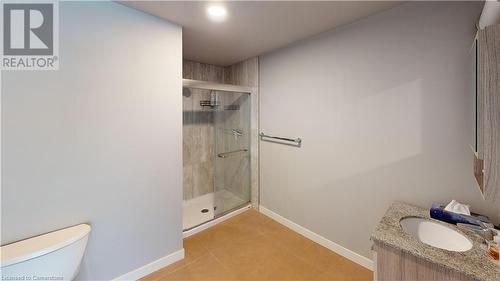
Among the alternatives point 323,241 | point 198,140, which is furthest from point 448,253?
point 198,140

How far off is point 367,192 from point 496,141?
3.52 ft

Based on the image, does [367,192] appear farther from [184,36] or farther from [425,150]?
[184,36]

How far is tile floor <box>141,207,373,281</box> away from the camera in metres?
1.80

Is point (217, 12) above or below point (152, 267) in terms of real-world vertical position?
above

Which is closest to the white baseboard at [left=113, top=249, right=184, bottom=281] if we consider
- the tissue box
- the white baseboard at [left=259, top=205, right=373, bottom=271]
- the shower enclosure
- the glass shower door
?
the shower enclosure

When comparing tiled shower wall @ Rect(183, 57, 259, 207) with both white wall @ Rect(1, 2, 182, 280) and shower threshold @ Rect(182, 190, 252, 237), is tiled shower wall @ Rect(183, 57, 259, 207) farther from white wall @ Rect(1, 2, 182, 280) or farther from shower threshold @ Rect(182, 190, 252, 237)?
white wall @ Rect(1, 2, 182, 280)

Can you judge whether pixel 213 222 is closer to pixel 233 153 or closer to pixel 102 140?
pixel 233 153

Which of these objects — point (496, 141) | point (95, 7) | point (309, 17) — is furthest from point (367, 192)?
point (95, 7)

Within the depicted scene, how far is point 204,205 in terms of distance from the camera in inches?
127

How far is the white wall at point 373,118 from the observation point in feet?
4.64

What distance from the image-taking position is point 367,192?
1.87m

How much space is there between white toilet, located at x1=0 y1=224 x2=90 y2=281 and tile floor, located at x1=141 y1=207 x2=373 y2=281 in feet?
2.22

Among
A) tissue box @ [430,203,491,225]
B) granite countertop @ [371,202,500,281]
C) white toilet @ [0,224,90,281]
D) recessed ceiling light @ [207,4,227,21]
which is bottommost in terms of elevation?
white toilet @ [0,224,90,281]

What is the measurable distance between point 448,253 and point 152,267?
2.11m
